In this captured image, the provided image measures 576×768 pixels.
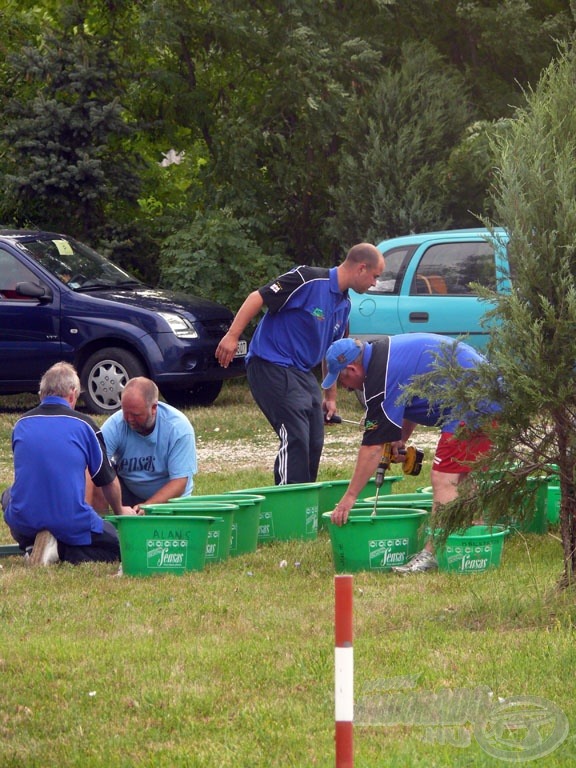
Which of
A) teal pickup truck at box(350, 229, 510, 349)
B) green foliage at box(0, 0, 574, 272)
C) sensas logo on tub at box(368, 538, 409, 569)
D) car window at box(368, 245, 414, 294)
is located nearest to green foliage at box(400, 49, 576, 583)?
sensas logo on tub at box(368, 538, 409, 569)

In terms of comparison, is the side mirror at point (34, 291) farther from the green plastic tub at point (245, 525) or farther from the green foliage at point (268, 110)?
the green plastic tub at point (245, 525)

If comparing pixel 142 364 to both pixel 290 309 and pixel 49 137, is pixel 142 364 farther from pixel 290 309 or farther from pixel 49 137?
pixel 290 309

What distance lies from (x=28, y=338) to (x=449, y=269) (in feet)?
14.5

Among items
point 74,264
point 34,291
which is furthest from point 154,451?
point 74,264

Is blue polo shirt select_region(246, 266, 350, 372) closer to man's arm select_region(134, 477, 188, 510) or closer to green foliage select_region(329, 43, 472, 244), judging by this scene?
man's arm select_region(134, 477, 188, 510)

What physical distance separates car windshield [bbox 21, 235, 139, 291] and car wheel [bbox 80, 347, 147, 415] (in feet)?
3.11

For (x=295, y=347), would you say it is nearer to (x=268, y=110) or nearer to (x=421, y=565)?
(x=421, y=565)

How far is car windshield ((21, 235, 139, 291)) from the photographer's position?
14.9 meters

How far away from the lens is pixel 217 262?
16906 millimetres

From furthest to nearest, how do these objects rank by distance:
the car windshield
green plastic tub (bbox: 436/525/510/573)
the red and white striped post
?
the car windshield → green plastic tub (bbox: 436/525/510/573) → the red and white striped post

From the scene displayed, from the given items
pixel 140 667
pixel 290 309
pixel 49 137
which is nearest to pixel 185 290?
pixel 49 137

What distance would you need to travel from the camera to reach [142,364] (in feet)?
47.4

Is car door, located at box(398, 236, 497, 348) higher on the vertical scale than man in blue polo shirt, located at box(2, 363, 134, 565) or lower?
higher

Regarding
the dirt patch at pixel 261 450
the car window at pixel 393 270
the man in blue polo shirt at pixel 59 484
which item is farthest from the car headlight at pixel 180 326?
the man in blue polo shirt at pixel 59 484
